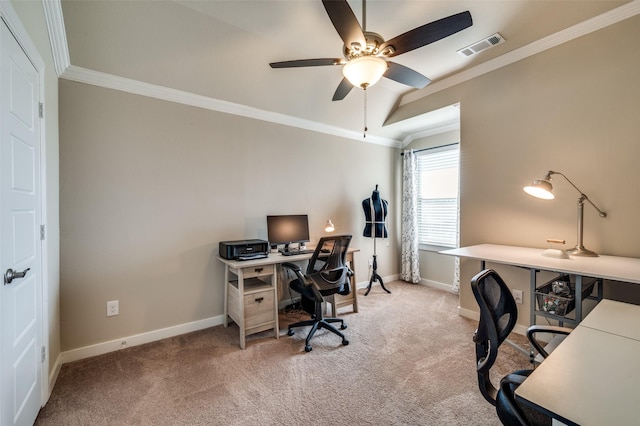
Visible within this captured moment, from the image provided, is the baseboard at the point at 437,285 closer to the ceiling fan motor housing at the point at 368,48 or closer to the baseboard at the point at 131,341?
the baseboard at the point at 131,341

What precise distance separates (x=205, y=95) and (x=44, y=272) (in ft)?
6.55

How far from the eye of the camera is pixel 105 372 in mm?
2119

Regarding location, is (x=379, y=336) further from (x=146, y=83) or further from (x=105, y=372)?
(x=146, y=83)

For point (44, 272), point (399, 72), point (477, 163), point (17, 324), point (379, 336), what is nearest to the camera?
point (17, 324)

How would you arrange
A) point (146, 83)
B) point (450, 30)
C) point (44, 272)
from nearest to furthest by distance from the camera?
1. point (450, 30)
2. point (44, 272)
3. point (146, 83)

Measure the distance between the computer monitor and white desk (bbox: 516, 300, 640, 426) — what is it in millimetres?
2480

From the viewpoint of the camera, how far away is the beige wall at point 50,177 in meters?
1.67

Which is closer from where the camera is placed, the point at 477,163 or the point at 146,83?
the point at 146,83

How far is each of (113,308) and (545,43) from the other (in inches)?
178

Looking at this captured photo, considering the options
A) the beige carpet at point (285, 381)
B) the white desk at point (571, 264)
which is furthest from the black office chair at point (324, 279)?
the white desk at point (571, 264)

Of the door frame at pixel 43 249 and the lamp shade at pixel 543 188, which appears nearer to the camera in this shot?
the door frame at pixel 43 249

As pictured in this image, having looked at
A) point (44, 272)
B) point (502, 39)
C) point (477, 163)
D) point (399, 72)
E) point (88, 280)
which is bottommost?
point (88, 280)

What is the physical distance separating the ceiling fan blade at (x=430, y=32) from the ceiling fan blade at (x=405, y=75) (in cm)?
21

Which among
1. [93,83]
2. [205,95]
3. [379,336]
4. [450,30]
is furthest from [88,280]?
[450,30]
